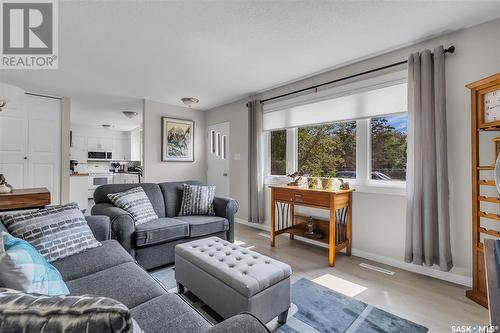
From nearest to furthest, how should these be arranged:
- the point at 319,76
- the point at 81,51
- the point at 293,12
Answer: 1. the point at 293,12
2. the point at 81,51
3. the point at 319,76

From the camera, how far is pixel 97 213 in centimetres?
260

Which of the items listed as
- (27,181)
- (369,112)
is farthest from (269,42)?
(27,181)

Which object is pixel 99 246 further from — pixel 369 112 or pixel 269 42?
pixel 369 112

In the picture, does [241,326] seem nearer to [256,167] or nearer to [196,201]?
[196,201]

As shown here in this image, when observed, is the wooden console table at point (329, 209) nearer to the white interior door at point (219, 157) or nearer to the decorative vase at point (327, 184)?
the decorative vase at point (327, 184)

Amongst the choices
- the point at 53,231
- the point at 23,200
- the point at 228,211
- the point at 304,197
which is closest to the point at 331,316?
the point at 304,197

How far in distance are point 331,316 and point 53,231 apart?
2113 millimetres

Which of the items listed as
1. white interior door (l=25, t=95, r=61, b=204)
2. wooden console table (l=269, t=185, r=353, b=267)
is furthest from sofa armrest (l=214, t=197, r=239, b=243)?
white interior door (l=25, t=95, r=61, b=204)

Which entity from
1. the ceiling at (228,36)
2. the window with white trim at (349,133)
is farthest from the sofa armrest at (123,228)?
the window with white trim at (349,133)

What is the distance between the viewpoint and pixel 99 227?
2.09m

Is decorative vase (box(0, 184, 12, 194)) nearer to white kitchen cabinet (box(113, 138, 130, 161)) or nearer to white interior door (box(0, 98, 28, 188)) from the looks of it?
white interior door (box(0, 98, 28, 188))

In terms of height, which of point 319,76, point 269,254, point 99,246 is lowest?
point 269,254

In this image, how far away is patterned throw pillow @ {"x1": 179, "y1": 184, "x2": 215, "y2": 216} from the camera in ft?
10.4

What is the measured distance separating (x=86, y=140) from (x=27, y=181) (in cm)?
408
